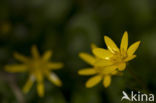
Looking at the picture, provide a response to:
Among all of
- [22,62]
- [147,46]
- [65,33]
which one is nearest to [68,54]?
[65,33]

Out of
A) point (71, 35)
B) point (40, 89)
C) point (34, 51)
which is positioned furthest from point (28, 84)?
point (71, 35)

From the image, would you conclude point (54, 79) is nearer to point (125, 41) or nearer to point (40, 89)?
point (40, 89)

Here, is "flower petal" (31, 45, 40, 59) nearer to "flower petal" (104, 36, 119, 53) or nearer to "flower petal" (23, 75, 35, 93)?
"flower petal" (23, 75, 35, 93)

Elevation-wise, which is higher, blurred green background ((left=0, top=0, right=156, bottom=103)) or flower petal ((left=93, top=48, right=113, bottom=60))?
blurred green background ((left=0, top=0, right=156, bottom=103))

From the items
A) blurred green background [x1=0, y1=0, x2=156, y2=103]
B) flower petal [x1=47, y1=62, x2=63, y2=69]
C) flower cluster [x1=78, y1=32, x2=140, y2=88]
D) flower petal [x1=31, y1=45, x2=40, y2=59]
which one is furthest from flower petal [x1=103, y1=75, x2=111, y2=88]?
flower petal [x1=31, y1=45, x2=40, y2=59]

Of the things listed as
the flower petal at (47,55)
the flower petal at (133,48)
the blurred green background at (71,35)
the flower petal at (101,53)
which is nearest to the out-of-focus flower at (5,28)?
the blurred green background at (71,35)

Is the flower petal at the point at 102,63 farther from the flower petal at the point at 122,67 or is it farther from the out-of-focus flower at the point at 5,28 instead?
the out-of-focus flower at the point at 5,28

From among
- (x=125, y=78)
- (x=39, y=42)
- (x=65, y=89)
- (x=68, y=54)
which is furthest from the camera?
(x=39, y=42)

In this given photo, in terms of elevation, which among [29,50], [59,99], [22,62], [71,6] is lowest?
[59,99]

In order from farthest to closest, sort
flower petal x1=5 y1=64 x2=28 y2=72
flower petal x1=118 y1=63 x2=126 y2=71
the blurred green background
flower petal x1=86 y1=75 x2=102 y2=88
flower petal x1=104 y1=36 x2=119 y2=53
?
flower petal x1=5 y1=64 x2=28 y2=72, the blurred green background, flower petal x1=86 y1=75 x2=102 y2=88, flower petal x1=104 y1=36 x2=119 y2=53, flower petal x1=118 y1=63 x2=126 y2=71

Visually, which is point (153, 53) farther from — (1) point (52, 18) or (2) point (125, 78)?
(1) point (52, 18)
